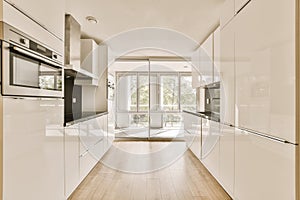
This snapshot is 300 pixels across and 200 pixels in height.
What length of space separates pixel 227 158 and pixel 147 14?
6.80ft

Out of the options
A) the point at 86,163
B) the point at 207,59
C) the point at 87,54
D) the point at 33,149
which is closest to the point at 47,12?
the point at 33,149

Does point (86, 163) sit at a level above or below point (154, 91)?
below

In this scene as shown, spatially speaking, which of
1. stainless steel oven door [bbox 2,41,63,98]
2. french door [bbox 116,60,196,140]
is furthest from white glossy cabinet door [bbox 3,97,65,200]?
french door [bbox 116,60,196,140]

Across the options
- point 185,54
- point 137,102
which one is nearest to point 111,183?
point 185,54

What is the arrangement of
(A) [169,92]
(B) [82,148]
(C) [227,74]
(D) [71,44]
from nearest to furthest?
1. (C) [227,74]
2. (B) [82,148]
3. (D) [71,44]
4. (A) [169,92]

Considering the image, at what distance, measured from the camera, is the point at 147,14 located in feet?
11.6

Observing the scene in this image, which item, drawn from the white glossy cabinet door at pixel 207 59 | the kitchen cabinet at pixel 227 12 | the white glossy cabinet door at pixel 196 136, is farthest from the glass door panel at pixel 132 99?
the kitchen cabinet at pixel 227 12

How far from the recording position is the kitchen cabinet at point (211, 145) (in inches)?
129

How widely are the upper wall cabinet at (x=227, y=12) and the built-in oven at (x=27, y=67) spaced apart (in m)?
1.72

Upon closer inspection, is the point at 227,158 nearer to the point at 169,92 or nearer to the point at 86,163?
the point at 86,163

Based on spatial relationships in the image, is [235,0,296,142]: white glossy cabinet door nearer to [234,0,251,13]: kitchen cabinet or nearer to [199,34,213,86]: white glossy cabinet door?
[234,0,251,13]: kitchen cabinet

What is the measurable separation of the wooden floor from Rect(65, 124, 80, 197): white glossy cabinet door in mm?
215

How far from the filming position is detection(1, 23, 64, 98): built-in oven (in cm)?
148

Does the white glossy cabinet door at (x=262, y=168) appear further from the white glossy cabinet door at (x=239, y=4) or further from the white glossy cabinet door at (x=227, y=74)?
the white glossy cabinet door at (x=239, y=4)
